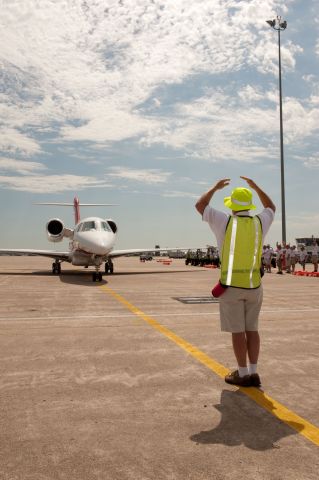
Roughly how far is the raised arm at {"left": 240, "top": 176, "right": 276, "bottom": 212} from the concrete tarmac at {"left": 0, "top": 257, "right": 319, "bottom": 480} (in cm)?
181

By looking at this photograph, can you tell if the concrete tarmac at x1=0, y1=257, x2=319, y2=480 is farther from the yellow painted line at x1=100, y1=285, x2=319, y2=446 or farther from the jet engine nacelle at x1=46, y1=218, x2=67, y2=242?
the jet engine nacelle at x1=46, y1=218, x2=67, y2=242

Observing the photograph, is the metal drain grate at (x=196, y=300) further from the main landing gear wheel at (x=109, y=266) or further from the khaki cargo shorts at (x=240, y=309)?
the main landing gear wheel at (x=109, y=266)

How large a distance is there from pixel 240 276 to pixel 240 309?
1.08 feet

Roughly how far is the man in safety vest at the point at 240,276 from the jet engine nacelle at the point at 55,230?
21.9 m

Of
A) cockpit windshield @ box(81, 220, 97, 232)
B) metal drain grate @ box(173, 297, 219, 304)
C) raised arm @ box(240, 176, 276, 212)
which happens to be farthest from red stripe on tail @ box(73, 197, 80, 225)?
Answer: raised arm @ box(240, 176, 276, 212)

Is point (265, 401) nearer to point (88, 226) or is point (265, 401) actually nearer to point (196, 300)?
point (196, 300)

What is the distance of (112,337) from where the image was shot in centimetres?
676

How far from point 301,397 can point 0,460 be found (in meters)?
2.55

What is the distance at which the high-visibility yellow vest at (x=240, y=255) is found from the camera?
4320 mm

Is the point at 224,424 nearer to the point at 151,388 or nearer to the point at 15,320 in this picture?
the point at 151,388

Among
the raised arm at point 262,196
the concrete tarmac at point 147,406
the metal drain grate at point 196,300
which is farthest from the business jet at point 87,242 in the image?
the raised arm at point 262,196

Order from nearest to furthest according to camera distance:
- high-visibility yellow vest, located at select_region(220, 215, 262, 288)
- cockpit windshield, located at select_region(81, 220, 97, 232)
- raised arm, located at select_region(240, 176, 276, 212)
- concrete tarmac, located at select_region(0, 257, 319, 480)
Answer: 1. concrete tarmac, located at select_region(0, 257, 319, 480)
2. high-visibility yellow vest, located at select_region(220, 215, 262, 288)
3. raised arm, located at select_region(240, 176, 276, 212)
4. cockpit windshield, located at select_region(81, 220, 97, 232)

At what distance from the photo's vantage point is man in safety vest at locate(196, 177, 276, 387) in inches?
170

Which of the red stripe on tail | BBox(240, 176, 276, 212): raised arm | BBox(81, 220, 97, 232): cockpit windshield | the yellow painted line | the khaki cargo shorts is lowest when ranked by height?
the yellow painted line
